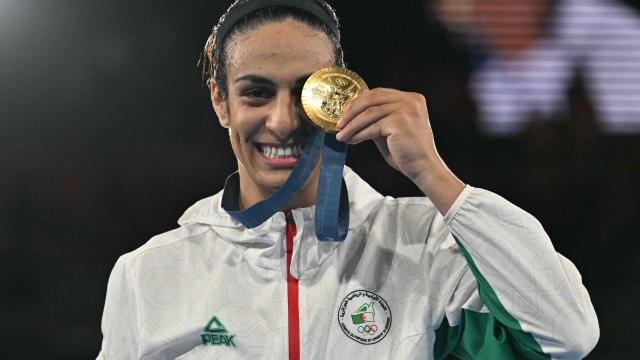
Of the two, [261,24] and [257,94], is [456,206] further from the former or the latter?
[261,24]

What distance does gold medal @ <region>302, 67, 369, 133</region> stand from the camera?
5.39ft

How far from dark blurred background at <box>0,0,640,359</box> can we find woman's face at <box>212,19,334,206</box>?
0.90m

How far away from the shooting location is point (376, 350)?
172cm

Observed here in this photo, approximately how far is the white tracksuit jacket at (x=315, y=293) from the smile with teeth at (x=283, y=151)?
16cm

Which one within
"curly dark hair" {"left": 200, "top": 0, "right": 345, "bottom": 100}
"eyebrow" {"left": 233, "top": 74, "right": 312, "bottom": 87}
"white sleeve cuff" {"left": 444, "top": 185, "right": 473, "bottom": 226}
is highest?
"curly dark hair" {"left": 200, "top": 0, "right": 345, "bottom": 100}

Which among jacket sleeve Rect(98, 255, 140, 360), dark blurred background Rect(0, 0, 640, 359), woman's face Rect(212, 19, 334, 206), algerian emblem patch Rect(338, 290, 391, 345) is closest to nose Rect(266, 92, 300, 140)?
woman's face Rect(212, 19, 334, 206)

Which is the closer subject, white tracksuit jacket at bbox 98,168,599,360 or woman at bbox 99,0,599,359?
woman at bbox 99,0,599,359

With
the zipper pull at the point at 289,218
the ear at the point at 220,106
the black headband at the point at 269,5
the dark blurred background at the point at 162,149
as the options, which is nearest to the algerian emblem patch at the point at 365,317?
the zipper pull at the point at 289,218

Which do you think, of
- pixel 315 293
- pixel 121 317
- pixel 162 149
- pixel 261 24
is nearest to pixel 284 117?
pixel 261 24

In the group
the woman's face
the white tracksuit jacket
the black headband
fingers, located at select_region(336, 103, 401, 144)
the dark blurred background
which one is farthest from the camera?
the dark blurred background

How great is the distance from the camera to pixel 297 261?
1.81 m

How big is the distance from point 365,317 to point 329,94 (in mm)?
588

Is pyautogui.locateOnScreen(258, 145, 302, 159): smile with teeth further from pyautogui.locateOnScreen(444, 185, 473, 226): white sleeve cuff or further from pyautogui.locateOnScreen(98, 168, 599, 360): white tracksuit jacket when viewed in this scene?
pyautogui.locateOnScreen(444, 185, 473, 226): white sleeve cuff

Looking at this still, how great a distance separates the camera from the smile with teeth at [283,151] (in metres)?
1.84
